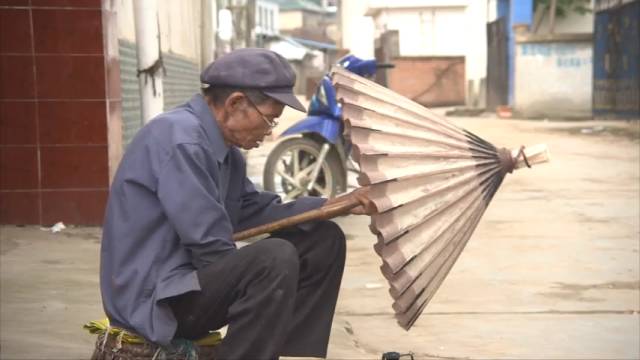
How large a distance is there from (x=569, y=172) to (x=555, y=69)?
11.3 metres

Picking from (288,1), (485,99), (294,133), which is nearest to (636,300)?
(294,133)

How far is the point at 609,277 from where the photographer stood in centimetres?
546

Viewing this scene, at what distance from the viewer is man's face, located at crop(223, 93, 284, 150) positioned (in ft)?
9.23

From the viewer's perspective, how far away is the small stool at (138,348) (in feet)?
9.31

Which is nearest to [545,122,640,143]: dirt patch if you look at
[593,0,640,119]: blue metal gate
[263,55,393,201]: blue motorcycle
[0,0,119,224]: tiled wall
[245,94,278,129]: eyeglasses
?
[593,0,640,119]: blue metal gate

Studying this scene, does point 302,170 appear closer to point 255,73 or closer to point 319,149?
point 319,149

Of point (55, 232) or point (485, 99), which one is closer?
point (55, 232)

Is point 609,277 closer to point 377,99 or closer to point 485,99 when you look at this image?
point 377,99

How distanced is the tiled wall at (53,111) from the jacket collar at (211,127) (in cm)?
365

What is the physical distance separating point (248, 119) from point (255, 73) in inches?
5.7

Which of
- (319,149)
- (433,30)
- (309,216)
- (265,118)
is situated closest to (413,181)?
(309,216)

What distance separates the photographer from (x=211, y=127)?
280 cm

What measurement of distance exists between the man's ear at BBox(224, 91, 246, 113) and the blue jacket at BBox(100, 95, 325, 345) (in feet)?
0.19

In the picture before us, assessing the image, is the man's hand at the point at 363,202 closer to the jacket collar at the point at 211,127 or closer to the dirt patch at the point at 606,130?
the jacket collar at the point at 211,127
